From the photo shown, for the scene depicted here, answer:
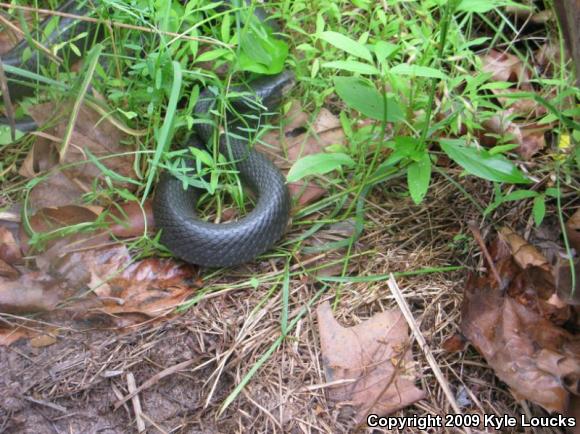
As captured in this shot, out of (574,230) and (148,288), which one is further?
(148,288)

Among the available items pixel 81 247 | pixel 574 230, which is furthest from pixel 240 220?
pixel 574 230

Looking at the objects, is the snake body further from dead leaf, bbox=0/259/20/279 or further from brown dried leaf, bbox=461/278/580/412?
brown dried leaf, bbox=461/278/580/412

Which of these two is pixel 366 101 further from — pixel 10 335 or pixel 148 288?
pixel 10 335

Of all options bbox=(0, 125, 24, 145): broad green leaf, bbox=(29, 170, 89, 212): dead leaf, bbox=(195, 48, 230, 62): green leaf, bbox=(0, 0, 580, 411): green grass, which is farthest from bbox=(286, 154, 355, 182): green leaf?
bbox=(0, 125, 24, 145): broad green leaf

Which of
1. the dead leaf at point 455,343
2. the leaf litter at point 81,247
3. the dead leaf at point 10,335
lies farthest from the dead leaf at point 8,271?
the dead leaf at point 455,343

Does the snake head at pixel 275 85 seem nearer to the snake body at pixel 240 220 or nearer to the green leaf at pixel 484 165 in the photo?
the snake body at pixel 240 220

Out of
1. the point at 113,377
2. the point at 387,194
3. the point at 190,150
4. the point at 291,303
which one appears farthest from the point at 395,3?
the point at 113,377

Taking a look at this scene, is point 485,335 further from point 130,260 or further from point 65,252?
point 65,252
